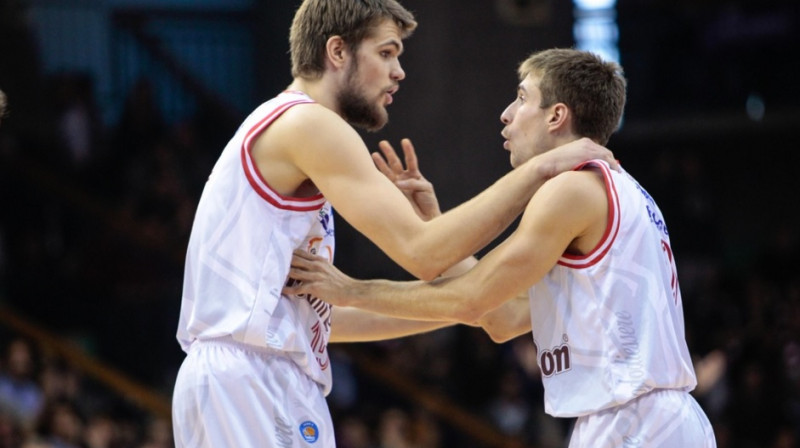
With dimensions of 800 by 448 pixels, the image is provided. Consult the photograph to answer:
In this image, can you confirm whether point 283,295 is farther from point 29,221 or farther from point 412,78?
point 412,78

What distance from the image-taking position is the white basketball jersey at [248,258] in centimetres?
414

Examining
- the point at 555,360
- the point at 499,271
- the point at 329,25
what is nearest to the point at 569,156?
the point at 499,271

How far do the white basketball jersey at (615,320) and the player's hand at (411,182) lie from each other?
79cm

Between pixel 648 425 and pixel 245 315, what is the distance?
1.42m

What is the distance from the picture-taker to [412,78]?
14.0 m

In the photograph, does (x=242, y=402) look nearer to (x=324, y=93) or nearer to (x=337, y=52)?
(x=324, y=93)

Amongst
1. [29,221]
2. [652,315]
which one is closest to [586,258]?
[652,315]

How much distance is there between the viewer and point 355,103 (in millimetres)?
4445

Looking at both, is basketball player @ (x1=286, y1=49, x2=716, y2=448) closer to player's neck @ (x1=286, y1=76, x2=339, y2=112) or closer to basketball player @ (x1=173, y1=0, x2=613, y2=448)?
basketball player @ (x1=173, y1=0, x2=613, y2=448)

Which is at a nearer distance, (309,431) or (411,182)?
(309,431)

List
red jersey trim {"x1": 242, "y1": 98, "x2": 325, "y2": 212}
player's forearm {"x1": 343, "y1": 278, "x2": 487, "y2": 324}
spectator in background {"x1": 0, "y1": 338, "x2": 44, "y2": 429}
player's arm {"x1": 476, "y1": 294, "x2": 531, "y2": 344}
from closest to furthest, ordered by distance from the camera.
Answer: red jersey trim {"x1": 242, "y1": 98, "x2": 325, "y2": 212} < player's forearm {"x1": 343, "y1": 278, "x2": 487, "y2": 324} < player's arm {"x1": 476, "y1": 294, "x2": 531, "y2": 344} < spectator in background {"x1": 0, "y1": 338, "x2": 44, "y2": 429}

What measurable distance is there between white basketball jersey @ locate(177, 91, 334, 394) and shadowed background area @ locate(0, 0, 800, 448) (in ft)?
18.6

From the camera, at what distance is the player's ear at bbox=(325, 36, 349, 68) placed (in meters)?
4.40

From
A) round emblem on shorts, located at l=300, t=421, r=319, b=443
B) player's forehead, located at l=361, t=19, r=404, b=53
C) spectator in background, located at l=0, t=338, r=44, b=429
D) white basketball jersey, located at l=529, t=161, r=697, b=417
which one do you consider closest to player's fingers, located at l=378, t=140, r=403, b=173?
player's forehead, located at l=361, t=19, r=404, b=53
